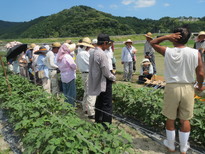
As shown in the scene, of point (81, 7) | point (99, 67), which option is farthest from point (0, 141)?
point (81, 7)

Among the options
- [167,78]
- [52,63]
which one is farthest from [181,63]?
[52,63]

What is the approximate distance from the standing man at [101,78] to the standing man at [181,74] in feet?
2.86

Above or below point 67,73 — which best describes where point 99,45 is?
above

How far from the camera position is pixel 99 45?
3383 millimetres

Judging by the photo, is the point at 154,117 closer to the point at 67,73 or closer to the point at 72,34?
the point at 67,73

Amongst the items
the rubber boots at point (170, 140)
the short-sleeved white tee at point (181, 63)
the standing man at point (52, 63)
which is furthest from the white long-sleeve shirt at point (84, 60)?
the rubber boots at point (170, 140)

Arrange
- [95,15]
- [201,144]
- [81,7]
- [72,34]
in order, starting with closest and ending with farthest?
[201,144], [72,34], [95,15], [81,7]

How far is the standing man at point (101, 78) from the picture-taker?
3312 millimetres

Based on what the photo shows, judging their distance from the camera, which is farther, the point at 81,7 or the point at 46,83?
the point at 81,7

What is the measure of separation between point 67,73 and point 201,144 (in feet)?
10.0

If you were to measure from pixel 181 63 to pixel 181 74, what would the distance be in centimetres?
16

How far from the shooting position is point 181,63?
2.72 metres

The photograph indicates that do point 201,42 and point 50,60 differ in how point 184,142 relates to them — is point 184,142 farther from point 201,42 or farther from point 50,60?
point 201,42

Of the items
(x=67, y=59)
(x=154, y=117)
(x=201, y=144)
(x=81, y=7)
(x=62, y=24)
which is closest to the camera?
(x=201, y=144)
